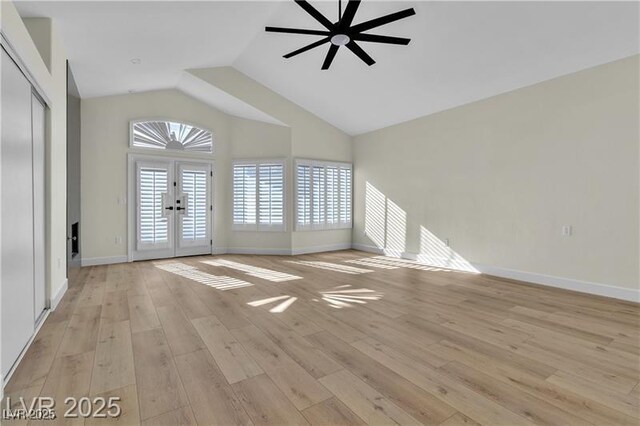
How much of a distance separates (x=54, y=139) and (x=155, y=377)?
9.07 feet

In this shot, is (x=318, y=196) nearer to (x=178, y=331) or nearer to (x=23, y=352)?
(x=178, y=331)

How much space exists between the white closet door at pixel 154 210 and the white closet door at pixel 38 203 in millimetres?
2906

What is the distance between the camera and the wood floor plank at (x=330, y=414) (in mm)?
1522

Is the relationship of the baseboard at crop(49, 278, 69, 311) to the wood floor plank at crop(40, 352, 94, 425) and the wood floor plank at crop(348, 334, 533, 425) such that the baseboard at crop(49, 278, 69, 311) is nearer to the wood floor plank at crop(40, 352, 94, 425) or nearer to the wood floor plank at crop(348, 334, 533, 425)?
the wood floor plank at crop(40, 352, 94, 425)

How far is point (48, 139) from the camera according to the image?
3000 mm

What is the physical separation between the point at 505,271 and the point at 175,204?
602cm

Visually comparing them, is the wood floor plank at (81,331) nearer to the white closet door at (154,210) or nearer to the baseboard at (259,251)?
the white closet door at (154,210)

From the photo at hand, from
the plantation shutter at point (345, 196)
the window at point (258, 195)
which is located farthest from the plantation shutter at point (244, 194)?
the plantation shutter at point (345, 196)

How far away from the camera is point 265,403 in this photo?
1665 millimetres

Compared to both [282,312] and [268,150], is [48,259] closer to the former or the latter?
[282,312]

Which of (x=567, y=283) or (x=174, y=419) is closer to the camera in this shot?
(x=174, y=419)

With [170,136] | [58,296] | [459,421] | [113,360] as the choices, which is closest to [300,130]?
[170,136]

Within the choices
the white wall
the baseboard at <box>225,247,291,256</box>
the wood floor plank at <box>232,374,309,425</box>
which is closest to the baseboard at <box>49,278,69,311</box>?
the white wall

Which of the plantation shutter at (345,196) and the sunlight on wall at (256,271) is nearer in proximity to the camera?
the sunlight on wall at (256,271)
